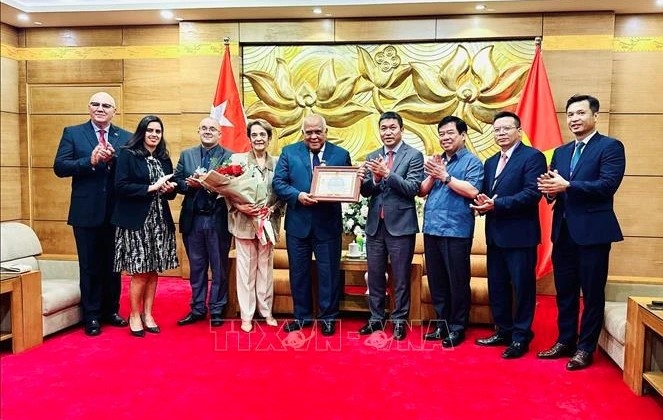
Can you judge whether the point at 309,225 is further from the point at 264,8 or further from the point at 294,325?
the point at 264,8

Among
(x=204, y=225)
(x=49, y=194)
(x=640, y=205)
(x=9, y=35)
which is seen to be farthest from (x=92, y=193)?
(x=640, y=205)

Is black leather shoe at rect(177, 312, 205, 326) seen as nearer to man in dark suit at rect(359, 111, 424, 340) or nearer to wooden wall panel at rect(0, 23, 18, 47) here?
man in dark suit at rect(359, 111, 424, 340)

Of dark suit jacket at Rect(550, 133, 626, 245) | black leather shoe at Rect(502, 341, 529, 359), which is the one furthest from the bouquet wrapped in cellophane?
dark suit jacket at Rect(550, 133, 626, 245)

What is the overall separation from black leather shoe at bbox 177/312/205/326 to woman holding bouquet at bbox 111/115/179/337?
0.76ft

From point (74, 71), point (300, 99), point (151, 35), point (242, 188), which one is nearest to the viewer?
point (242, 188)

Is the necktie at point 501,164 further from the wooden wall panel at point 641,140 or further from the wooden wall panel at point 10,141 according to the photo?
the wooden wall panel at point 10,141

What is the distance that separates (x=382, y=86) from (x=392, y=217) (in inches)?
90.8

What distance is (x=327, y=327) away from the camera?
12.3ft

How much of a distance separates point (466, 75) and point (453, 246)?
8.23 feet

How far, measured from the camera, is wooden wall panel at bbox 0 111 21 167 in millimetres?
5904

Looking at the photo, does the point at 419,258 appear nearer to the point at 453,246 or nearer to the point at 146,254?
the point at 453,246

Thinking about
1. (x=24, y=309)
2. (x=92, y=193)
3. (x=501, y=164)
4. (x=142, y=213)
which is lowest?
(x=24, y=309)

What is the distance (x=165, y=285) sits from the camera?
541cm

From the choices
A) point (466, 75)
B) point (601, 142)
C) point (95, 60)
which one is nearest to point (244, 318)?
point (601, 142)
